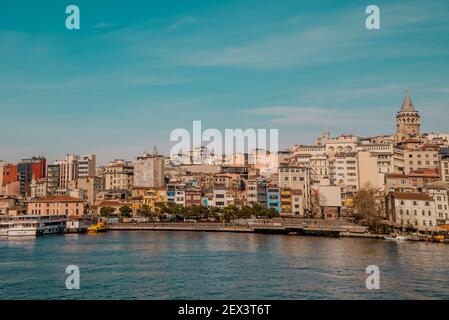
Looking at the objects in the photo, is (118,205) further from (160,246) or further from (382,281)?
(382,281)

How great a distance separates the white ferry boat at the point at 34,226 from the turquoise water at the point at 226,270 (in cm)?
945

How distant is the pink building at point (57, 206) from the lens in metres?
54.8

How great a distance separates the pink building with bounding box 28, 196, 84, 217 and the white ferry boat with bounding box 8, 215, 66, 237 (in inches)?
256

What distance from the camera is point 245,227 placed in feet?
155

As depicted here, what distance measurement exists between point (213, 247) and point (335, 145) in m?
52.6

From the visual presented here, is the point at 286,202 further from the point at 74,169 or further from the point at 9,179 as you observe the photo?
the point at 9,179

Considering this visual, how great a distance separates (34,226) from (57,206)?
35.7ft

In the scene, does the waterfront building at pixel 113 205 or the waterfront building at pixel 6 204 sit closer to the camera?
the waterfront building at pixel 113 205

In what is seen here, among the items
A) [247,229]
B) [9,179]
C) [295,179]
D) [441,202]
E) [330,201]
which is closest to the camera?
[441,202]

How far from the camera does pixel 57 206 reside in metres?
55.3

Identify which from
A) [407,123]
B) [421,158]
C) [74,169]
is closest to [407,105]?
[407,123]

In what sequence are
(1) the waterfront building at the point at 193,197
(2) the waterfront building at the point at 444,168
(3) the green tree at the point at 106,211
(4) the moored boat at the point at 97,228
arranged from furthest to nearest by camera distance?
1. (1) the waterfront building at the point at 193,197
2. (3) the green tree at the point at 106,211
3. (2) the waterfront building at the point at 444,168
4. (4) the moored boat at the point at 97,228

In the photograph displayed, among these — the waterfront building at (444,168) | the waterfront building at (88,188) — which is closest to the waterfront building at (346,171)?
the waterfront building at (444,168)

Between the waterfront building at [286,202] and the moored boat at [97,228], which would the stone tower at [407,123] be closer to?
the waterfront building at [286,202]
